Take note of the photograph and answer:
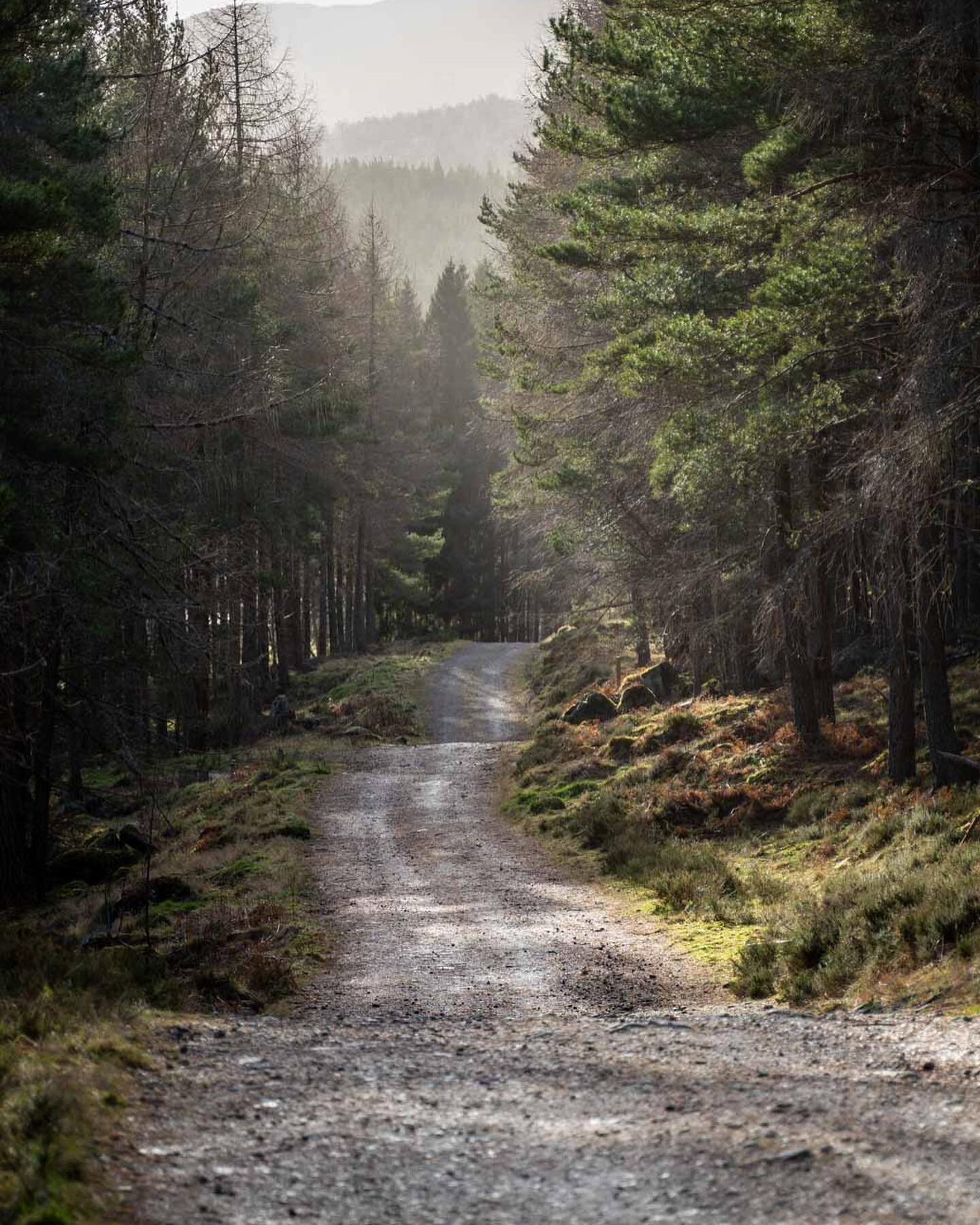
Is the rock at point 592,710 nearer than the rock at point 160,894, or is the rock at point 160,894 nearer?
the rock at point 160,894

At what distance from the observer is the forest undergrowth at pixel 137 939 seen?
4879 mm

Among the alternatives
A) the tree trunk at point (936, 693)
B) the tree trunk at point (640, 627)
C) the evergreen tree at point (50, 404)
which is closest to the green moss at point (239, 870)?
the evergreen tree at point (50, 404)

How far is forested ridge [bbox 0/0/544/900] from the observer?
43.5 ft

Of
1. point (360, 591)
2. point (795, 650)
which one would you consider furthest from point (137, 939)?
point (360, 591)

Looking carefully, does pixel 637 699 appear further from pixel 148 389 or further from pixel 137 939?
pixel 137 939

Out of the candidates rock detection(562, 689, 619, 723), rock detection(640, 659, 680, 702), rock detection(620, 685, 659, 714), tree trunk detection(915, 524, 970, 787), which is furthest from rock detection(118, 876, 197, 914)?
rock detection(640, 659, 680, 702)

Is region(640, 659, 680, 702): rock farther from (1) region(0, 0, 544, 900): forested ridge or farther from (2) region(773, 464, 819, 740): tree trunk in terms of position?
(1) region(0, 0, 544, 900): forested ridge

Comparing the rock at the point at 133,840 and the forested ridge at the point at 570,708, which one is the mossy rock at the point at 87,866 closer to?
the forested ridge at the point at 570,708

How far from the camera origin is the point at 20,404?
1363 centimetres

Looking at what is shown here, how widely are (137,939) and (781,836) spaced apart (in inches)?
329

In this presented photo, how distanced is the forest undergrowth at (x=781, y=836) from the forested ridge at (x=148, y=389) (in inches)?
242

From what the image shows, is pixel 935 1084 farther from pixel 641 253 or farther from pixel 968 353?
pixel 641 253

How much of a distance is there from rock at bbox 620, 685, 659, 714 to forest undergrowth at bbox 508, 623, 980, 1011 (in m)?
0.70

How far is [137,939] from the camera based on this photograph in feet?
39.1
